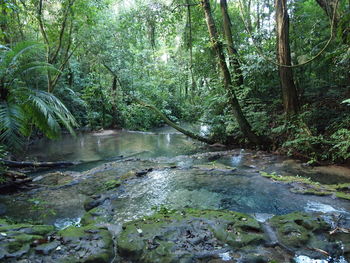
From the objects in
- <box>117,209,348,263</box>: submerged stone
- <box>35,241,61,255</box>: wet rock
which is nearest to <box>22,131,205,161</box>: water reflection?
<box>117,209,348,263</box>: submerged stone

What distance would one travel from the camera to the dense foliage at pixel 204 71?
18.4ft

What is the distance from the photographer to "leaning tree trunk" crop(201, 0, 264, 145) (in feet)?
26.9

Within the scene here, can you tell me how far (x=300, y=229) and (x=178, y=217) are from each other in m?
1.68

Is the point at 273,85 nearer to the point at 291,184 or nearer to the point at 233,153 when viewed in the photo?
the point at 233,153

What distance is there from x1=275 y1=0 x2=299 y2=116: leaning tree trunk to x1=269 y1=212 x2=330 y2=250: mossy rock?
4.91 m

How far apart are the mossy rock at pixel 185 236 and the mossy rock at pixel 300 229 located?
292 millimetres

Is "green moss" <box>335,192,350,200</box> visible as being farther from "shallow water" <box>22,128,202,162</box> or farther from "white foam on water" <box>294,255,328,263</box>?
"shallow water" <box>22,128,202,162</box>

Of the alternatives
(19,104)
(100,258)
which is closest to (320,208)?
(100,258)

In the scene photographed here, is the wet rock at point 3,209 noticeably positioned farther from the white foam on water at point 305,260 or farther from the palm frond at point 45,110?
the white foam on water at point 305,260

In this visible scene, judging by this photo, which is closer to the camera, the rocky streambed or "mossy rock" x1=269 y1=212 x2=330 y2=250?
the rocky streambed

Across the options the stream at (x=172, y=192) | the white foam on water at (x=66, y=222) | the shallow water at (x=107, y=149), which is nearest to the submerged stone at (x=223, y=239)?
the stream at (x=172, y=192)

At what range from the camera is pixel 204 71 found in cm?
1205

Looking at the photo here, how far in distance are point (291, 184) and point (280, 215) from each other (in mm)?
1497

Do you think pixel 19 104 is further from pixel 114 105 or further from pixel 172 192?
pixel 114 105
